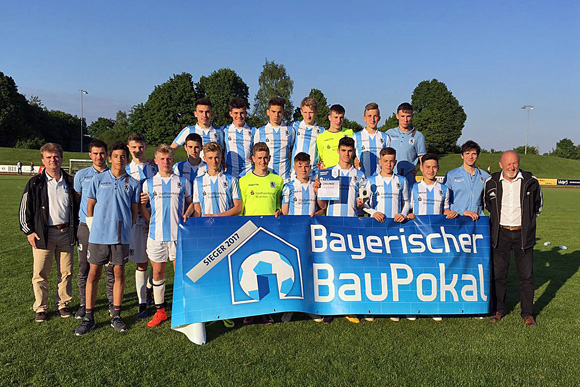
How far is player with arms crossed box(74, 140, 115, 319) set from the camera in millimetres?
4414

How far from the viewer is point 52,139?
2530 inches

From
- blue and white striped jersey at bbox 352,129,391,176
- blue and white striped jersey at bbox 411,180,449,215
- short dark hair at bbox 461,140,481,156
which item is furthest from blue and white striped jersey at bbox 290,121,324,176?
short dark hair at bbox 461,140,481,156

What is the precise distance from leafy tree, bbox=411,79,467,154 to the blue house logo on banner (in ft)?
190

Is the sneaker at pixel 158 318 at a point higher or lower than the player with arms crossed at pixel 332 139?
lower

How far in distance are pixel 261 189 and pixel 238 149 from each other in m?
1.23

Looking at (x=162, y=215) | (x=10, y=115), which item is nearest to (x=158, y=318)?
(x=162, y=215)

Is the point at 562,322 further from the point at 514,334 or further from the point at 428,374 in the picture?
the point at 428,374

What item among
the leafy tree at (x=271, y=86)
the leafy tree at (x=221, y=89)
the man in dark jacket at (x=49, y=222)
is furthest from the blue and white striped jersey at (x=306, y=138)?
the leafy tree at (x=221, y=89)

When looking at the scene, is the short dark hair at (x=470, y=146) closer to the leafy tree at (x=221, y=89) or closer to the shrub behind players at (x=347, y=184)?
the shrub behind players at (x=347, y=184)

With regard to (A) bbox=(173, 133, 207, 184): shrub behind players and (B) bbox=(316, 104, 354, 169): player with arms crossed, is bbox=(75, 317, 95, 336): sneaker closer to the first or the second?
(A) bbox=(173, 133, 207, 184): shrub behind players

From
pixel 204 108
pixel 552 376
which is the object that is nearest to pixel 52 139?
pixel 204 108

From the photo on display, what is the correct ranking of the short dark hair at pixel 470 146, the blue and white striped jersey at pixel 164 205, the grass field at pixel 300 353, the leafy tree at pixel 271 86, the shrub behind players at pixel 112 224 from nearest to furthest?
the grass field at pixel 300 353, the shrub behind players at pixel 112 224, the blue and white striped jersey at pixel 164 205, the short dark hair at pixel 470 146, the leafy tree at pixel 271 86

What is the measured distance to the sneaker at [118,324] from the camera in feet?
13.8

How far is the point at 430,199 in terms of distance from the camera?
16.0 feet
